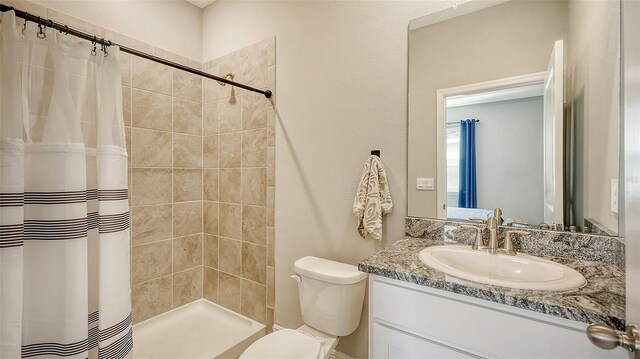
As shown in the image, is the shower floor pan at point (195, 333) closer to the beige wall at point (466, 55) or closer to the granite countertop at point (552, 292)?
the granite countertop at point (552, 292)

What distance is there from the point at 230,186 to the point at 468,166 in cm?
159

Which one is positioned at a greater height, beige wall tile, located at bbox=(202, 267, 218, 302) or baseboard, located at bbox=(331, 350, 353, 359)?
beige wall tile, located at bbox=(202, 267, 218, 302)

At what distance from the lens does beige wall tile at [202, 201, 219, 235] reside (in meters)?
2.24

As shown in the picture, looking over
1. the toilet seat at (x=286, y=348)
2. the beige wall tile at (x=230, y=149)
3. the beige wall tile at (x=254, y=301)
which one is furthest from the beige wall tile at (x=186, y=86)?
the toilet seat at (x=286, y=348)

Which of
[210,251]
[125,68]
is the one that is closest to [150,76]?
[125,68]

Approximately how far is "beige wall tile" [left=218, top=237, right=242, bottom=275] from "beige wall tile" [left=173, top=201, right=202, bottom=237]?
24cm

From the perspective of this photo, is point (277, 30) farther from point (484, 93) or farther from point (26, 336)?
point (26, 336)

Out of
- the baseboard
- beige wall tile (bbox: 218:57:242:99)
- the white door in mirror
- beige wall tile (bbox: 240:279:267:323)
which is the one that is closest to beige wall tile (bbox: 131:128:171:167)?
beige wall tile (bbox: 218:57:242:99)

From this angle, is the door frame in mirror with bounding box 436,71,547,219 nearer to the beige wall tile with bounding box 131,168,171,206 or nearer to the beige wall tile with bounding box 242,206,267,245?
the beige wall tile with bounding box 242,206,267,245

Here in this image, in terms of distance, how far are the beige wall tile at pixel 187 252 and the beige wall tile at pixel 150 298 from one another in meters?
0.12

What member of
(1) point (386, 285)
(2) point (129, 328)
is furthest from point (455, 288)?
(2) point (129, 328)

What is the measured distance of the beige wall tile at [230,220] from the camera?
2.10 meters

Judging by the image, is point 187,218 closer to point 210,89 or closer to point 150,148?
point 150,148

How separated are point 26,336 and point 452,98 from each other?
6.31 feet
